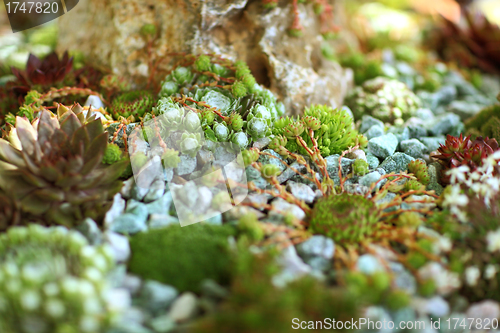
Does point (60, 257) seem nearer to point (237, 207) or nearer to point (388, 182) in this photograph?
point (237, 207)

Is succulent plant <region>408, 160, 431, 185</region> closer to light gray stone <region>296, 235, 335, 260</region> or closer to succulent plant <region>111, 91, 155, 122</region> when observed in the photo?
light gray stone <region>296, 235, 335, 260</region>

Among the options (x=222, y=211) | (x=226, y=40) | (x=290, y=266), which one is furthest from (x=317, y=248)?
(x=226, y=40)

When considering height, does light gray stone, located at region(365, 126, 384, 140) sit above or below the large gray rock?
below

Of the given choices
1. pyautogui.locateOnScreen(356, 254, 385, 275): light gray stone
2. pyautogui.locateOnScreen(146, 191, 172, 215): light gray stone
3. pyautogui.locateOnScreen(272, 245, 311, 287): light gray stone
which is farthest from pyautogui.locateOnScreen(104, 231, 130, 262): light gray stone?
pyautogui.locateOnScreen(356, 254, 385, 275): light gray stone

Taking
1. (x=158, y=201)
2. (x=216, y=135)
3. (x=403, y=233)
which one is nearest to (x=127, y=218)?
(x=158, y=201)
